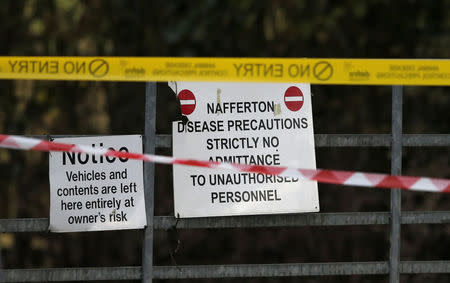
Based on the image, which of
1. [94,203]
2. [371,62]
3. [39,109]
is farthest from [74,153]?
[39,109]

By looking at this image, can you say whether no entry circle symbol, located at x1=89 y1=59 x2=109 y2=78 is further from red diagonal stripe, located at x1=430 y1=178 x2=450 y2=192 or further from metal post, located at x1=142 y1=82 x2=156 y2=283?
red diagonal stripe, located at x1=430 y1=178 x2=450 y2=192

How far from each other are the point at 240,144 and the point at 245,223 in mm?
507

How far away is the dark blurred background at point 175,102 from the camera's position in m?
8.00

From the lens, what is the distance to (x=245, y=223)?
546 cm

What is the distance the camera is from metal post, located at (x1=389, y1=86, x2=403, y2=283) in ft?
18.0

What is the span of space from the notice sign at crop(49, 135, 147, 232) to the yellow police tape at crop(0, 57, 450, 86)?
450mm

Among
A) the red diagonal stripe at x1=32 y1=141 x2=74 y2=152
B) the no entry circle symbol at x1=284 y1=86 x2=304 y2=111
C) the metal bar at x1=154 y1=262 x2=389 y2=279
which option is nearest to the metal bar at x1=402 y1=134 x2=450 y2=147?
the no entry circle symbol at x1=284 y1=86 x2=304 y2=111

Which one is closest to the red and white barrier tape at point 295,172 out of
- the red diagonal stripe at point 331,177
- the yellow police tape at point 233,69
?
the red diagonal stripe at point 331,177

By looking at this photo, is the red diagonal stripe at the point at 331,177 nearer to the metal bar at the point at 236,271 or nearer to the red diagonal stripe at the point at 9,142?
the metal bar at the point at 236,271

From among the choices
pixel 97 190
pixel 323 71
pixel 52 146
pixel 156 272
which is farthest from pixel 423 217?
pixel 52 146

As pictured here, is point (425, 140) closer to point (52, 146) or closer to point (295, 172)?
point (295, 172)

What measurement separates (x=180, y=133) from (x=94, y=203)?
689 millimetres

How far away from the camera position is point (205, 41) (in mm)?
9648

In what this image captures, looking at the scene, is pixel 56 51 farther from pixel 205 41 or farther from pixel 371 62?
pixel 371 62
